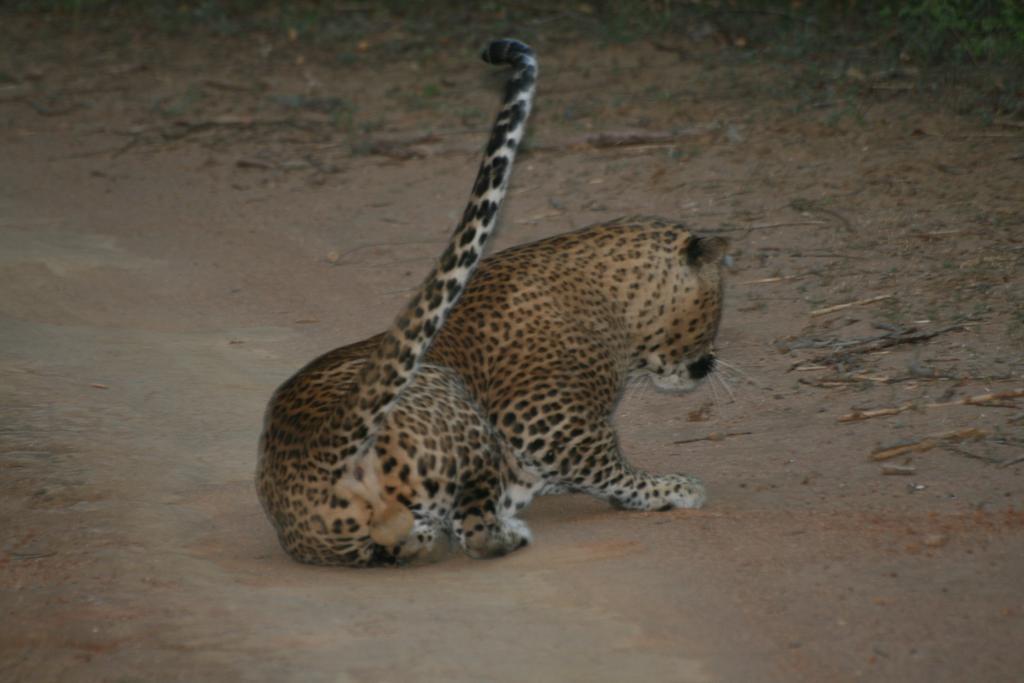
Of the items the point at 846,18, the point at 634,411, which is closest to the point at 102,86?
the point at 846,18

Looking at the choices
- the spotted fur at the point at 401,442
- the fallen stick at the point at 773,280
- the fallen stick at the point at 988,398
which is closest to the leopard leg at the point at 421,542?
the spotted fur at the point at 401,442

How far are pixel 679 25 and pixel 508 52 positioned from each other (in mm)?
9108

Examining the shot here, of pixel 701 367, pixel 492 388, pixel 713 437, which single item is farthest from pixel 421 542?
pixel 713 437

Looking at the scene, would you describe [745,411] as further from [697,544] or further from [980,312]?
[697,544]

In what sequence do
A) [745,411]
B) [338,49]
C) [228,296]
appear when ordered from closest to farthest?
1. [745,411]
2. [228,296]
3. [338,49]

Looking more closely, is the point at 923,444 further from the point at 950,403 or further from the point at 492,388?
the point at 492,388

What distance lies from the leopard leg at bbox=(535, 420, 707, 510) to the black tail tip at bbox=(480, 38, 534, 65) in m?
1.59

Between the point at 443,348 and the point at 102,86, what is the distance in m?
9.30

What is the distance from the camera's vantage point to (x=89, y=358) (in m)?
7.50

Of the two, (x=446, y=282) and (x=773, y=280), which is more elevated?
(x=446, y=282)

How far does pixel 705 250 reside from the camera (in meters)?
5.99

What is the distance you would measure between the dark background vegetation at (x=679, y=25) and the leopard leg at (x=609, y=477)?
566 cm

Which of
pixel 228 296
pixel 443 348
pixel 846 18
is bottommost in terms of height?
pixel 228 296

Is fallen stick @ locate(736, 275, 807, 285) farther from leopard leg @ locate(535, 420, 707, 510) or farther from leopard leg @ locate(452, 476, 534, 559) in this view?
leopard leg @ locate(452, 476, 534, 559)
